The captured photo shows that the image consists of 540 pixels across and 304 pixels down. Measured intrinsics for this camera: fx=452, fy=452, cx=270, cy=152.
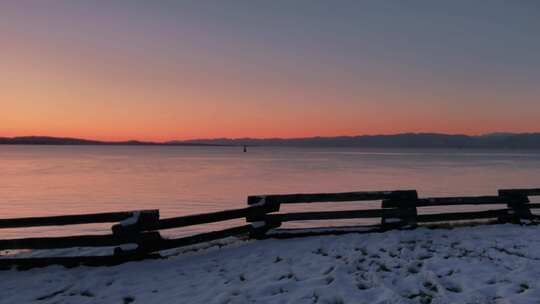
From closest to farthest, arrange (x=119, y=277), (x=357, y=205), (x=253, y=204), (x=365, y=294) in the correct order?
(x=365, y=294), (x=119, y=277), (x=253, y=204), (x=357, y=205)

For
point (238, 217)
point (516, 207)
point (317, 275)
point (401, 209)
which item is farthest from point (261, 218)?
point (516, 207)

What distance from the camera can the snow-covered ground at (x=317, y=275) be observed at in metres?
6.96

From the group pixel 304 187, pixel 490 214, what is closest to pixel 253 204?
pixel 490 214

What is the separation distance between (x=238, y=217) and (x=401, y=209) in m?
4.28

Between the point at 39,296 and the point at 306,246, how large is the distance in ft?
17.4

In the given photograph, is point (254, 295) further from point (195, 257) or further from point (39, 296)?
point (39, 296)

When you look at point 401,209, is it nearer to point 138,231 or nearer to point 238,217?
point 238,217

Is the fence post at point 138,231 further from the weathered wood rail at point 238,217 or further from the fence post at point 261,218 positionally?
the fence post at point 261,218

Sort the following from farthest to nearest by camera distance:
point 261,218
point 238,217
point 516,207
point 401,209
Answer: point 516,207
point 401,209
point 261,218
point 238,217

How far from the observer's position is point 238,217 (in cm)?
1084

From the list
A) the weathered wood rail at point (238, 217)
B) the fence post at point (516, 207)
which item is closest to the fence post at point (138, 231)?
the weathered wood rail at point (238, 217)

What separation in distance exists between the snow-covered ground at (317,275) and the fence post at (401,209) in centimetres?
107

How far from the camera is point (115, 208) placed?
90.2ft

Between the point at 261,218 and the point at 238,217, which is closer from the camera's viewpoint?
the point at 238,217
